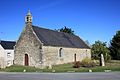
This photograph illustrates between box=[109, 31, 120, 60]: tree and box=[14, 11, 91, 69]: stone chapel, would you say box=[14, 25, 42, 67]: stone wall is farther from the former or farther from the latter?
box=[109, 31, 120, 60]: tree

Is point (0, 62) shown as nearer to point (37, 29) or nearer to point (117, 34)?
point (37, 29)

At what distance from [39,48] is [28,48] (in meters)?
3.11

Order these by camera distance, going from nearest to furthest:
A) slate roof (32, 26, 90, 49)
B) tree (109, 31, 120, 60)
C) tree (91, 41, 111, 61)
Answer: slate roof (32, 26, 90, 49) < tree (91, 41, 111, 61) < tree (109, 31, 120, 60)

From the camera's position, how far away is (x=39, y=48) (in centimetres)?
4091

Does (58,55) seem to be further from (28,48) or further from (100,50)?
(100,50)

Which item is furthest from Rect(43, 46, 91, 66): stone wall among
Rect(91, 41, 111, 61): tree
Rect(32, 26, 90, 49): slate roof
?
Rect(91, 41, 111, 61): tree

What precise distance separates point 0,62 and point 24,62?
4889 millimetres

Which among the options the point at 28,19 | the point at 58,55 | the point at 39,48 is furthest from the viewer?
the point at 58,55

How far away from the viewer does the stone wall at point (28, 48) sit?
41312mm

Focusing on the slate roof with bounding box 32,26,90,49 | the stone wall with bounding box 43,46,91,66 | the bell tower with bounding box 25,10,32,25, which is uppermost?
the bell tower with bounding box 25,10,32,25

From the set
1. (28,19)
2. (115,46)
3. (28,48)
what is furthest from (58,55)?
(115,46)

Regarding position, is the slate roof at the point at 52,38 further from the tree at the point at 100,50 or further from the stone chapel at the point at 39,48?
the tree at the point at 100,50

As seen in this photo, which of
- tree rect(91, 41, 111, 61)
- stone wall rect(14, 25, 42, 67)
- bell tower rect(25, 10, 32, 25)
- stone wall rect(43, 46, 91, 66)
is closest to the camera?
stone wall rect(14, 25, 42, 67)

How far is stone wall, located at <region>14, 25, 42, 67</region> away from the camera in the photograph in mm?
41312
